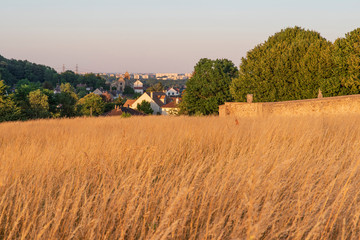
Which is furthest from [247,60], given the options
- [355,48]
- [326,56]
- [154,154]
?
[154,154]

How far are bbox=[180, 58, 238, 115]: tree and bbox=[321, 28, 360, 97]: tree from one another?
56.5 feet

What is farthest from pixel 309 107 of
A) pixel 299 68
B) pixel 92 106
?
pixel 92 106

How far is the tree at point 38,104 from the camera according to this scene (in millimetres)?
56625

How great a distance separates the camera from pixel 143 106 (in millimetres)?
91312

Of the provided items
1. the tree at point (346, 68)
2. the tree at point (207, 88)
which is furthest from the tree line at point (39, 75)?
the tree at point (346, 68)

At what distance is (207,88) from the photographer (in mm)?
44906

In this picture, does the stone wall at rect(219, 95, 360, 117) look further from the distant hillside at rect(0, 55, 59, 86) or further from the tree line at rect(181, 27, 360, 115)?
the distant hillside at rect(0, 55, 59, 86)

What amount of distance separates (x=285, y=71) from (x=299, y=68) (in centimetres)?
145

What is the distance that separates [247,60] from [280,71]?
5.06m

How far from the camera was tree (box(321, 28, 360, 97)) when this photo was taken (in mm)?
27969

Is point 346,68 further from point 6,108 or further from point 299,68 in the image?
point 6,108

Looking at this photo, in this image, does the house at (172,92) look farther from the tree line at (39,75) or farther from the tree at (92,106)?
the tree at (92,106)

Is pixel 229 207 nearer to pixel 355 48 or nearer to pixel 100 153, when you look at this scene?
pixel 100 153

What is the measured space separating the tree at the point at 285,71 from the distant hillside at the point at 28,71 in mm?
145584
